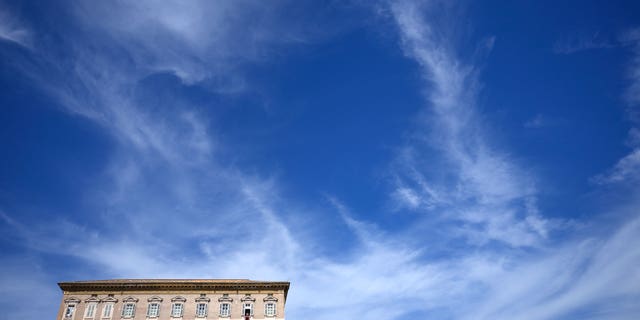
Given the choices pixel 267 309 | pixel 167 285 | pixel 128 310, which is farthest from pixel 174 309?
pixel 267 309

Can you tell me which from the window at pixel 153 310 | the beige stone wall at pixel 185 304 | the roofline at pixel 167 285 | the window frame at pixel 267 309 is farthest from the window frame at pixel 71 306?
the window frame at pixel 267 309

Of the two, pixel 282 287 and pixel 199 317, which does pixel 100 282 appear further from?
pixel 282 287

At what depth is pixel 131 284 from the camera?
1767 inches

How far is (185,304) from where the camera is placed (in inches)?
1756

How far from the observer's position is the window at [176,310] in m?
43.8

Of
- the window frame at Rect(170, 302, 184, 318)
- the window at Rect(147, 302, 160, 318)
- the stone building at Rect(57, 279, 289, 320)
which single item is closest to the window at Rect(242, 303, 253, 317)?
the stone building at Rect(57, 279, 289, 320)

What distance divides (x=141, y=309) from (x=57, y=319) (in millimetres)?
8229

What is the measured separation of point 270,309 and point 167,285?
11342mm

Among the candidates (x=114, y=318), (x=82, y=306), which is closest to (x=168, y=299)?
(x=114, y=318)

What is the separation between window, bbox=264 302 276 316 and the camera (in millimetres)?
44312

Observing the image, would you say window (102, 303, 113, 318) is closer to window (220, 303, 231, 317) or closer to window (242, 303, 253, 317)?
window (220, 303, 231, 317)

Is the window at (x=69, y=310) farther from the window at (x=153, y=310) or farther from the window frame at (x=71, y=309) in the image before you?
the window at (x=153, y=310)

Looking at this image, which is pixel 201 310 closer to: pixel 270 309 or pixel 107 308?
pixel 270 309

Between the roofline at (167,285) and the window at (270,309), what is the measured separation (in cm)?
166
